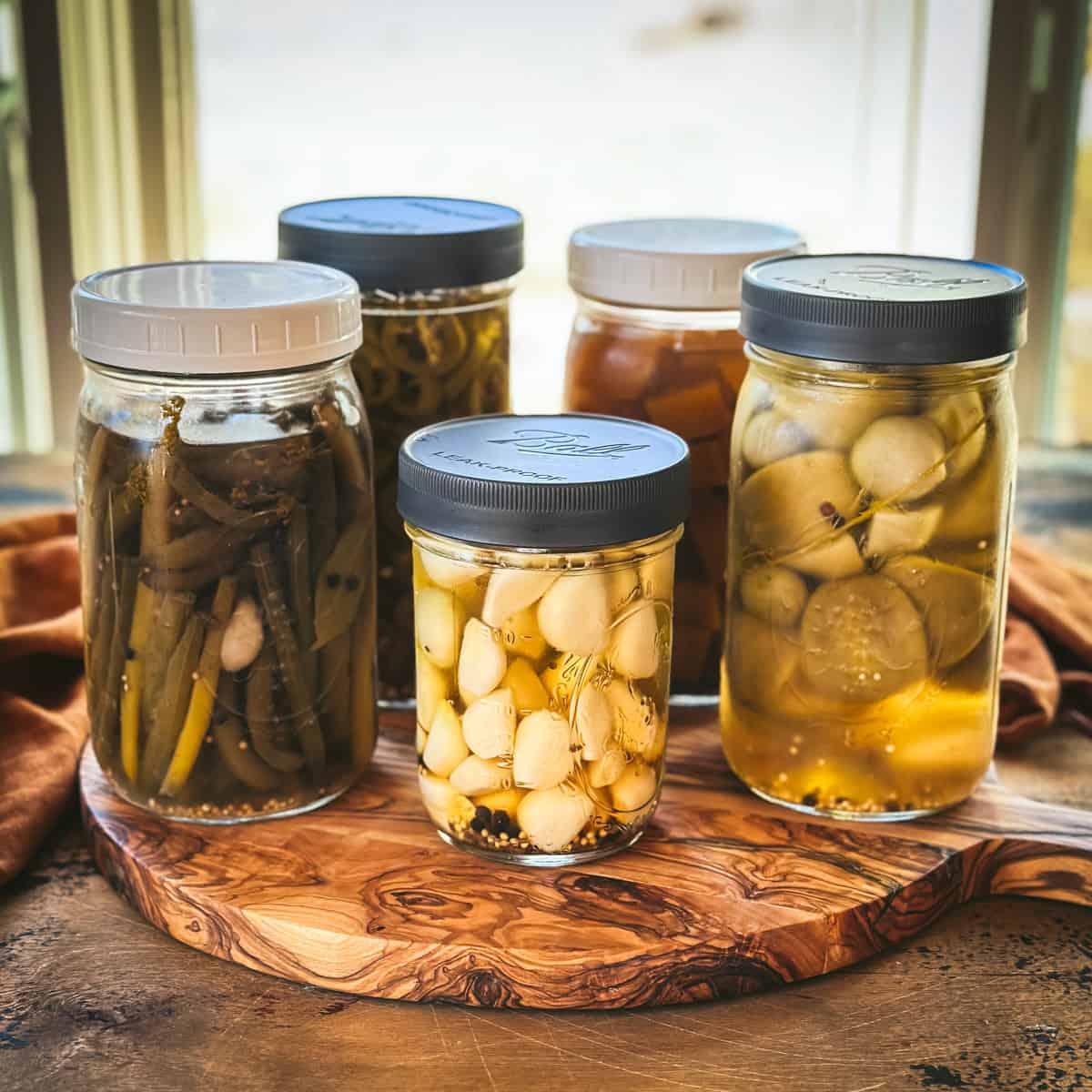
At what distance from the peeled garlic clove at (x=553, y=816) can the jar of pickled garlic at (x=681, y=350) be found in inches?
8.8

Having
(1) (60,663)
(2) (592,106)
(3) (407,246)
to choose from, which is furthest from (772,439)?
(2) (592,106)

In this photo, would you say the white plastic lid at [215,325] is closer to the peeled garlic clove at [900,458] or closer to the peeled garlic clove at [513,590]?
the peeled garlic clove at [513,590]

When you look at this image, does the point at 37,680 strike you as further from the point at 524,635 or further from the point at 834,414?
the point at 834,414

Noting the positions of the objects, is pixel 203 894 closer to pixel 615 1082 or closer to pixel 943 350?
pixel 615 1082

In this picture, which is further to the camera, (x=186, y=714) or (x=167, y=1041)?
(x=186, y=714)

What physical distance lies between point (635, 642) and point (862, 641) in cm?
13

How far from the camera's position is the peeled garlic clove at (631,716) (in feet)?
2.51

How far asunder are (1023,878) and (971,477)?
0.23 metres

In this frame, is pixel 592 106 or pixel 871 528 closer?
pixel 871 528

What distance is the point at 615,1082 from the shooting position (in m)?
0.67

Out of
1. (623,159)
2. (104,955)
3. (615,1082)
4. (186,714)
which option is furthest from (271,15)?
(615,1082)

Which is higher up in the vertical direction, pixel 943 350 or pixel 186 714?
pixel 943 350

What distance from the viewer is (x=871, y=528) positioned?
0.78 m

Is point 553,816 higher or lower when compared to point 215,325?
lower
